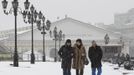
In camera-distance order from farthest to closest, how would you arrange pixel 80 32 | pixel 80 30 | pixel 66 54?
pixel 80 30 → pixel 80 32 → pixel 66 54

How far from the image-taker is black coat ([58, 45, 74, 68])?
54.8 feet

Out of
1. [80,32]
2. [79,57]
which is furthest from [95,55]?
[80,32]

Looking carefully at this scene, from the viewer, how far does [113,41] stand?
96.2 metres

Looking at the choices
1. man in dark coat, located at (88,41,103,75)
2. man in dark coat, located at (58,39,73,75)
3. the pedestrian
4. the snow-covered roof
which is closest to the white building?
the snow-covered roof

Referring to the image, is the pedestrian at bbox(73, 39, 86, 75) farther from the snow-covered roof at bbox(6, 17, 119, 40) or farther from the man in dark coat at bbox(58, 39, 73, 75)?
the snow-covered roof at bbox(6, 17, 119, 40)

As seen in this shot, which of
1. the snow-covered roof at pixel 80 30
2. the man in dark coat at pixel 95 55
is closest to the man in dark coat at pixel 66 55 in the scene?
the man in dark coat at pixel 95 55

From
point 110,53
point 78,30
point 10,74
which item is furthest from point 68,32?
point 10,74

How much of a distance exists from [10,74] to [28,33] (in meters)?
75.2

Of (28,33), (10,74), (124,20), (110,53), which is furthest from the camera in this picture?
(124,20)

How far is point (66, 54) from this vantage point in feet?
54.8

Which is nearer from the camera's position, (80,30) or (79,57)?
(79,57)

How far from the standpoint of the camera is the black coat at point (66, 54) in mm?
16703

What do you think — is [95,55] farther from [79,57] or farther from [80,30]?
[80,30]

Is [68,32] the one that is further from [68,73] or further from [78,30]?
[68,73]
